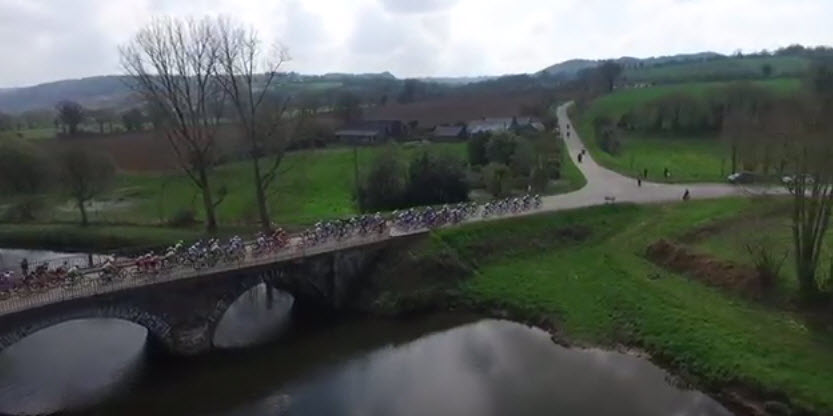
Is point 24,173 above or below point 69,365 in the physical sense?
above

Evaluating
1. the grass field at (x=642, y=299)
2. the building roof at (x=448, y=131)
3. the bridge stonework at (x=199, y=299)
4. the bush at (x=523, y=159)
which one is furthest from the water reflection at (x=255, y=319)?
the building roof at (x=448, y=131)

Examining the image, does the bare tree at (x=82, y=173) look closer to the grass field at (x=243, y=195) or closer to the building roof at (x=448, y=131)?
the grass field at (x=243, y=195)

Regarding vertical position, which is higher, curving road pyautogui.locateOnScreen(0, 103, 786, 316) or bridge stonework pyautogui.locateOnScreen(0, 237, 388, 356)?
curving road pyautogui.locateOnScreen(0, 103, 786, 316)

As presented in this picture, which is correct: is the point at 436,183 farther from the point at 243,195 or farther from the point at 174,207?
the point at 174,207

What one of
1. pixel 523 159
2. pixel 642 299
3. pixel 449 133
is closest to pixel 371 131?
pixel 449 133

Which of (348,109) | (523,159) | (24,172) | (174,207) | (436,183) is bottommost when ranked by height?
(174,207)

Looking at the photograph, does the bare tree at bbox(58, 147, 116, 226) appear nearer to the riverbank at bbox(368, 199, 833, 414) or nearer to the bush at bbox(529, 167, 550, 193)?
the riverbank at bbox(368, 199, 833, 414)

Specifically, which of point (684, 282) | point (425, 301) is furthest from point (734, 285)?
point (425, 301)

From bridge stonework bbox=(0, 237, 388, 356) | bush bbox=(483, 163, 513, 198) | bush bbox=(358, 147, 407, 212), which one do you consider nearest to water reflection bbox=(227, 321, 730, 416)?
bridge stonework bbox=(0, 237, 388, 356)
